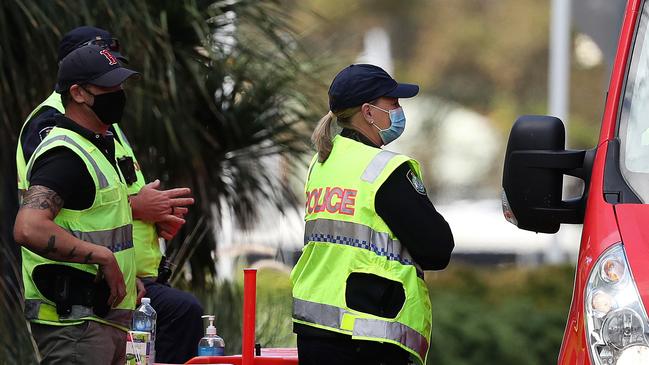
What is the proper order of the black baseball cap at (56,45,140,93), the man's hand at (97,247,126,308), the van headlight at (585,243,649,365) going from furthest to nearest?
the black baseball cap at (56,45,140,93)
the man's hand at (97,247,126,308)
the van headlight at (585,243,649,365)

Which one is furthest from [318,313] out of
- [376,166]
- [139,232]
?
[139,232]

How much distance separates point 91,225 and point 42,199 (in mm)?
292

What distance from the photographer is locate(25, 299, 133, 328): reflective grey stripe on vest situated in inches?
201

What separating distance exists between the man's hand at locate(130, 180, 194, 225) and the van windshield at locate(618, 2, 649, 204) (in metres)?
1.86

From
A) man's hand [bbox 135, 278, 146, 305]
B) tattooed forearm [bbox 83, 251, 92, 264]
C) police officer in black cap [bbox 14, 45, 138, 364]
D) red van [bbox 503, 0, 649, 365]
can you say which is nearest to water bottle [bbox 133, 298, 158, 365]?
police officer in black cap [bbox 14, 45, 138, 364]

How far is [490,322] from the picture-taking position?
1298 centimetres

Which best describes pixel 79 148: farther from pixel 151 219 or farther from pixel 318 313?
pixel 318 313

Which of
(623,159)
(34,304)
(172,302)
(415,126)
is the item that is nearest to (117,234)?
(34,304)

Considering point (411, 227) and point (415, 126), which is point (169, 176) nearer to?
point (411, 227)

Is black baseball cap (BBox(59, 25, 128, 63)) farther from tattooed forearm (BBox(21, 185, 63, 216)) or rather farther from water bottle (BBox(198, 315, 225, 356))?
water bottle (BBox(198, 315, 225, 356))

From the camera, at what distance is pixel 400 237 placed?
15.9 ft

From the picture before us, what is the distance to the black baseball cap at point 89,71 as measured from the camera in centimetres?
526

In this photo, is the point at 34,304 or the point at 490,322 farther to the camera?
the point at 490,322

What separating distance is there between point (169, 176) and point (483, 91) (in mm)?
32381
